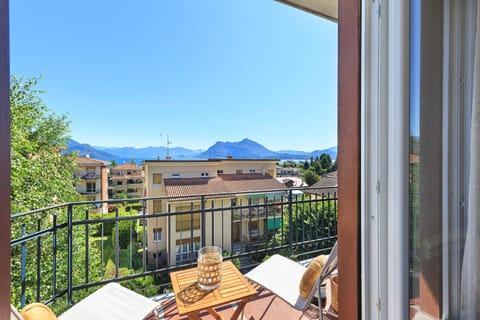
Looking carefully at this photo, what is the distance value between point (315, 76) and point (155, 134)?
42.2 feet

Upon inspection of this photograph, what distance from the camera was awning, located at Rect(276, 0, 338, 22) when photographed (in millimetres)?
2121

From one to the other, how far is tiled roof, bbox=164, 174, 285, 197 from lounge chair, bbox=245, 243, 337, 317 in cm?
906

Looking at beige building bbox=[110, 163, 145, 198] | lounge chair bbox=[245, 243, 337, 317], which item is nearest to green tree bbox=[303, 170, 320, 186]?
lounge chair bbox=[245, 243, 337, 317]

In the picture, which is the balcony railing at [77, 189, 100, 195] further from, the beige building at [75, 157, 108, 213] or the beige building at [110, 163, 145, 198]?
the beige building at [110, 163, 145, 198]

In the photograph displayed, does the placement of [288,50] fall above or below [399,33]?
above

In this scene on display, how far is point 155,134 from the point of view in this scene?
16.8 meters

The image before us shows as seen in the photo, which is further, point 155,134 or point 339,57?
point 155,134

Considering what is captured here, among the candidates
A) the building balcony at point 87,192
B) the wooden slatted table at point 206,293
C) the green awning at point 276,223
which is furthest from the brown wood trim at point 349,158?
the building balcony at point 87,192

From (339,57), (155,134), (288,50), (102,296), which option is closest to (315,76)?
(288,50)

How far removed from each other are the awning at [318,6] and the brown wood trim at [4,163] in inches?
87.5

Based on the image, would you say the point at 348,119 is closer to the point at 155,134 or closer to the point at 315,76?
the point at 315,76

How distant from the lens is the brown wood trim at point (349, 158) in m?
0.96

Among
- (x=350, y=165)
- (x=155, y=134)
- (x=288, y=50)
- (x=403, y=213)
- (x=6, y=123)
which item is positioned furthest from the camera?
(x=155, y=134)

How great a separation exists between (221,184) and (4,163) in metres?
13.4
